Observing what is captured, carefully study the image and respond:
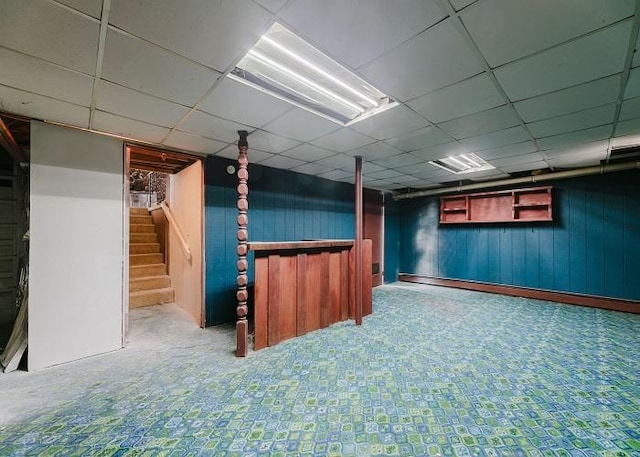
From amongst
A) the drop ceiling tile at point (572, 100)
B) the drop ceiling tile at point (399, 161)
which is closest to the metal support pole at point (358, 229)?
the drop ceiling tile at point (399, 161)

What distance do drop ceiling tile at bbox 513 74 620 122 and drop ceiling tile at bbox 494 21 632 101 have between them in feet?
0.39

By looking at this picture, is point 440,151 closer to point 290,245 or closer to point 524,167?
point 524,167

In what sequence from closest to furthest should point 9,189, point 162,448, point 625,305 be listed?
point 162,448 → point 9,189 → point 625,305

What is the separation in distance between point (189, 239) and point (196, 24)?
338cm

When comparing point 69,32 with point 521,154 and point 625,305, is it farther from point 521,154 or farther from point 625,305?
point 625,305

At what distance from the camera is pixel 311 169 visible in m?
4.77

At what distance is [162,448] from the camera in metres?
1.58

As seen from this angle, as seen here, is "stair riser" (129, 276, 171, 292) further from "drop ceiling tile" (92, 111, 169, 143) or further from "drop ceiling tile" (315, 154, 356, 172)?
"drop ceiling tile" (315, 154, 356, 172)

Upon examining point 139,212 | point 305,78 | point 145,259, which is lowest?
point 145,259

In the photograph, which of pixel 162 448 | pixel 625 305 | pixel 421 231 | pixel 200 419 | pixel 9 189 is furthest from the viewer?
pixel 421 231

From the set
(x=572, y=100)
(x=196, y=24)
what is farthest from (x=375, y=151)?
(x=196, y=24)

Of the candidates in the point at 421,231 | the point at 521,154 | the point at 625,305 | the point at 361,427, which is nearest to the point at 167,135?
the point at 361,427

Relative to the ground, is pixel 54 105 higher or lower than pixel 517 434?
higher

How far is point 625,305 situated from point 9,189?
31.8ft
